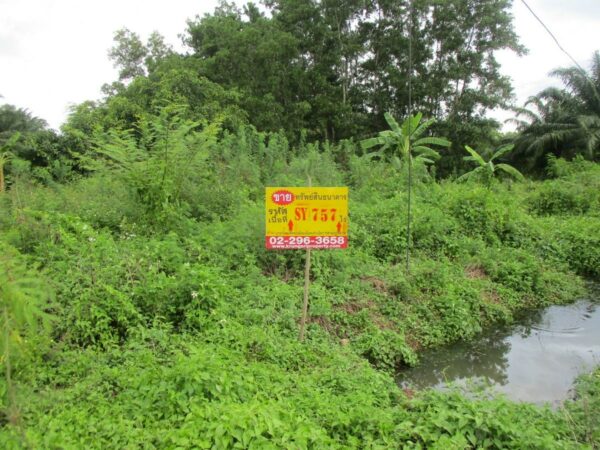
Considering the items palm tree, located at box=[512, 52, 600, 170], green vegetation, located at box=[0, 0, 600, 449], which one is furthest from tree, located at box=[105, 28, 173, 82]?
palm tree, located at box=[512, 52, 600, 170]

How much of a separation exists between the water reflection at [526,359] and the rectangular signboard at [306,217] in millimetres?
1834

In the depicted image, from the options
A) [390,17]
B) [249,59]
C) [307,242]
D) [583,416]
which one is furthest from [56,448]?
[390,17]

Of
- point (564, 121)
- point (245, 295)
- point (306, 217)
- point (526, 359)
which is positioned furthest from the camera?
point (564, 121)

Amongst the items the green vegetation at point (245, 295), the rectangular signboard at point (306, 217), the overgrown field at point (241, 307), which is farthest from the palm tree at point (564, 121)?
the rectangular signboard at point (306, 217)

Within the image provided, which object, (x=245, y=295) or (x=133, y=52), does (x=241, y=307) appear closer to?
(x=245, y=295)

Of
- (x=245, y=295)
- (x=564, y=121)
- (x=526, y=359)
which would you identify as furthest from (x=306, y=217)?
(x=564, y=121)

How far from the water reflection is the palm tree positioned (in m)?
15.1

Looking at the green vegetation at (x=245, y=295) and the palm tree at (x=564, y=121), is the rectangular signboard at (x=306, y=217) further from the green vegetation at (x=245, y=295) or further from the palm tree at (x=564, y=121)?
the palm tree at (x=564, y=121)

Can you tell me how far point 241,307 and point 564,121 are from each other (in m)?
20.2

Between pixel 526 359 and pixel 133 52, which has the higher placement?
pixel 133 52

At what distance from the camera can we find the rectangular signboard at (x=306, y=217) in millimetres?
4527

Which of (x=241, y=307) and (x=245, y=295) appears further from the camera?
(x=245, y=295)

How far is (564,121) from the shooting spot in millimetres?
19703

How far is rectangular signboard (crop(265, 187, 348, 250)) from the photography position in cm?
453
